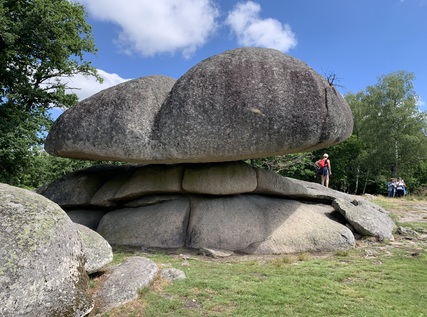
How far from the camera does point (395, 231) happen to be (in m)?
10.9

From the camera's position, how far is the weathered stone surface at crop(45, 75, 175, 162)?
9.02 metres

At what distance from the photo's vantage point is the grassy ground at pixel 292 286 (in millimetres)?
4984

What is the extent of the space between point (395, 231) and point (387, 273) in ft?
15.0

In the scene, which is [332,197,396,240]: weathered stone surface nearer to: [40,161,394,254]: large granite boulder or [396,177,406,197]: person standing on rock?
[40,161,394,254]: large granite boulder

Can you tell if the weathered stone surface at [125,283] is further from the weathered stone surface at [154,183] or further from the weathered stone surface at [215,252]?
the weathered stone surface at [154,183]

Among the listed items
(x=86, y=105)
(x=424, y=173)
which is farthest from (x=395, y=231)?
(x=424, y=173)

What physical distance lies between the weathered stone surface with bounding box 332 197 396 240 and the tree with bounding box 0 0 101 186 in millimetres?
12894

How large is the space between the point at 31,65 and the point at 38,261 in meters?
16.6

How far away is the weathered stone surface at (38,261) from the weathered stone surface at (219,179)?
5.45m

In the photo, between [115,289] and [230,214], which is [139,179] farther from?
[115,289]

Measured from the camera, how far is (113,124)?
30.1 feet

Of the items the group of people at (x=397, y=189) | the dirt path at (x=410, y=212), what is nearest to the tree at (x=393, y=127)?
the group of people at (x=397, y=189)

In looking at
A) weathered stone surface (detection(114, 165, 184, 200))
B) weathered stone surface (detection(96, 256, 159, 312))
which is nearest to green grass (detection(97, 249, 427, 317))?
weathered stone surface (detection(96, 256, 159, 312))

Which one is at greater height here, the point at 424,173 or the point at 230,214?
the point at 424,173
